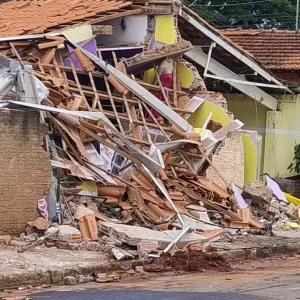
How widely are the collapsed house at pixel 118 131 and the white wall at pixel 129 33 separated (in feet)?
0.07

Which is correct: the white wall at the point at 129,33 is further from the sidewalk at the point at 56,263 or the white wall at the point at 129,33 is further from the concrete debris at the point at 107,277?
the concrete debris at the point at 107,277

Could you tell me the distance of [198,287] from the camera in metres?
9.84

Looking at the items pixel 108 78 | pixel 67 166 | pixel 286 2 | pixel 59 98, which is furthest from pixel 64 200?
pixel 286 2

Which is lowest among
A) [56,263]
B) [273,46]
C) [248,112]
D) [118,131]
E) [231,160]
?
[56,263]

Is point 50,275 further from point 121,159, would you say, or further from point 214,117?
point 214,117

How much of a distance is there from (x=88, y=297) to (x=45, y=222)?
132 inches

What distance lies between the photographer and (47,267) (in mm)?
10578

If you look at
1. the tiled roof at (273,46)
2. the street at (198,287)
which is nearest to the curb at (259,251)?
the street at (198,287)

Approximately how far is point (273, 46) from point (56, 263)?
614 inches

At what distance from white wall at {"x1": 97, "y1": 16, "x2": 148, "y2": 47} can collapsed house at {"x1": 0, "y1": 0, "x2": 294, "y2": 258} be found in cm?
2

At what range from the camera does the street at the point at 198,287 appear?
912cm

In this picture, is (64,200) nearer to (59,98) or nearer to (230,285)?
(59,98)

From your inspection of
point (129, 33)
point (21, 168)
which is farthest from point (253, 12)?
point (21, 168)

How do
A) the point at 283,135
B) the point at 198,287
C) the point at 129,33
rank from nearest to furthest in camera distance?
the point at 198,287, the point at 129,33, the point at 283,135
